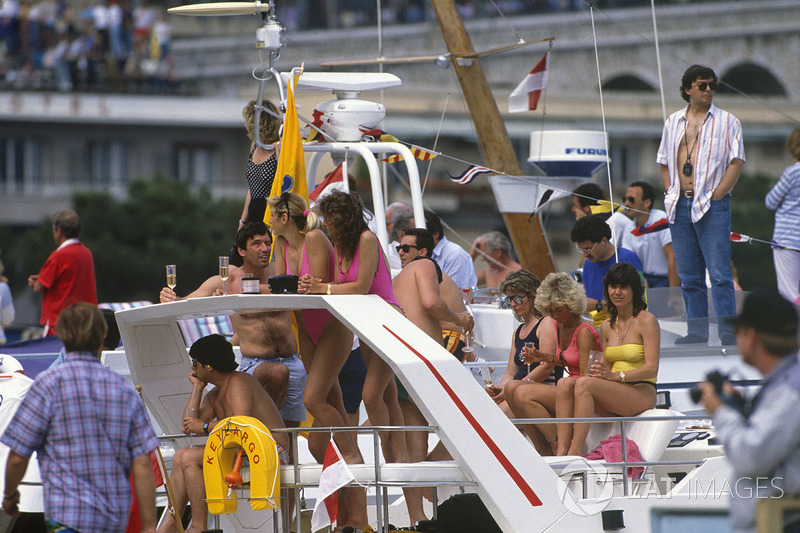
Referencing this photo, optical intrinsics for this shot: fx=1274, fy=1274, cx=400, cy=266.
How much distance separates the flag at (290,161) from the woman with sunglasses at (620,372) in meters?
1.91

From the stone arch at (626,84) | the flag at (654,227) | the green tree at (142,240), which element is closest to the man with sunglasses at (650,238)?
the flag at (654,227)

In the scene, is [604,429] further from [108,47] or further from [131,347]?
[108,47]

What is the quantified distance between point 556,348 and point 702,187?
1946 mm

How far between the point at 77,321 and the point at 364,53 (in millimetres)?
38023

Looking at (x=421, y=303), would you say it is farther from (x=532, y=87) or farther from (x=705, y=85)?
(x=532, y=87)

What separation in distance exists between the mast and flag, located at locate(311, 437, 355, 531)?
16.6 feet

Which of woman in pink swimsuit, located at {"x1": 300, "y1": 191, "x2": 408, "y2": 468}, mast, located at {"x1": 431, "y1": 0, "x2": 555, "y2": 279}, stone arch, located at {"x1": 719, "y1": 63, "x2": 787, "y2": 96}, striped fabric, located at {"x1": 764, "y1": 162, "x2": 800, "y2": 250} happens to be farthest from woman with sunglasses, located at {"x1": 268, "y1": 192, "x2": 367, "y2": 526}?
stone arch, located at {"x1": 719, "y1": 63, "x2": 787, "y2": 96}

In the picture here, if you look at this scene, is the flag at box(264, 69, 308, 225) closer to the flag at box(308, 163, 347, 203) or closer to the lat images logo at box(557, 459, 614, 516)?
the flag at box(308, 163, 347, 203)

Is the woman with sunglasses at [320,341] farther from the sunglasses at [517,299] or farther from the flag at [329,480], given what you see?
the sunglasses at [517,299]

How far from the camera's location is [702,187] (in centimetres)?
816

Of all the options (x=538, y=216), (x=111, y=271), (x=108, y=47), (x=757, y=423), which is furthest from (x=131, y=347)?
(x=108, y=47)

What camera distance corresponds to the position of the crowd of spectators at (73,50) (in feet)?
126

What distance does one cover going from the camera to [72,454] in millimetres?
4660

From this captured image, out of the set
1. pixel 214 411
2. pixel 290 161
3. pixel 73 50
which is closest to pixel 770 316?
pixel 214 411
